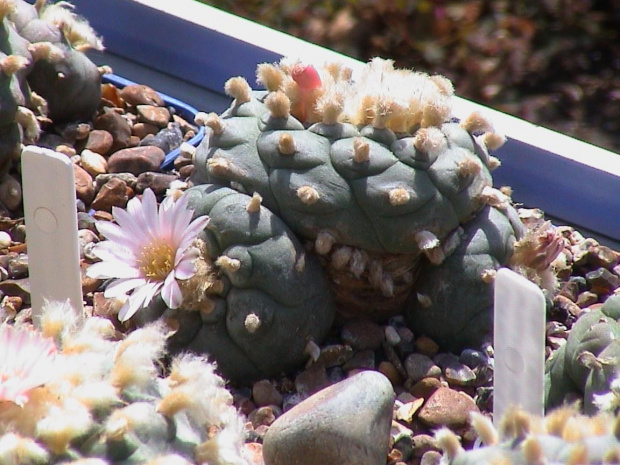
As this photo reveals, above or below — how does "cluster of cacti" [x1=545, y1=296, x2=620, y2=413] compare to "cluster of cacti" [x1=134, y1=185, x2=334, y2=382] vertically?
above

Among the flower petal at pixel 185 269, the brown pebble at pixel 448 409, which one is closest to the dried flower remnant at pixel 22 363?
the flower petal at pixel 185 269

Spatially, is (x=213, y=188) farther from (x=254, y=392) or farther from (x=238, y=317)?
(x=254, y=392)

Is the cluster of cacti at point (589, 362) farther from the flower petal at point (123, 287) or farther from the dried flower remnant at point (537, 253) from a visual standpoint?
the flower petal at point (123, 287)

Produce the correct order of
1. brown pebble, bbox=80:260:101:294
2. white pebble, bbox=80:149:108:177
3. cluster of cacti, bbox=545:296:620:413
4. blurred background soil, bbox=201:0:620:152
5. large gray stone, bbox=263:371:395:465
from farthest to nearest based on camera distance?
blurred background soil, bbox=201:0:620:152 → white pebble, bbox=80:149:108:177 → brown pebble, bbox=80:260:101:294 → large gray stone, bbox=263:371:395:465 → cluster of cacti, bbox=545:296:620:413

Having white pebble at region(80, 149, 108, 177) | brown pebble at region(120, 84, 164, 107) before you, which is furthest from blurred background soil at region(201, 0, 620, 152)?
white pebble at region(80, 149, 108, 177)

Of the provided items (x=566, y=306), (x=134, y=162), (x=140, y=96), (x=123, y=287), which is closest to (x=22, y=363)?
(x=123, y=287)

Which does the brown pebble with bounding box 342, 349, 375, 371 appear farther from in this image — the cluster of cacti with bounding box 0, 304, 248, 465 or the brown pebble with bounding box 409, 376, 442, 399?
the cluster of cacti with bounding box 0, 304, 248, 465
